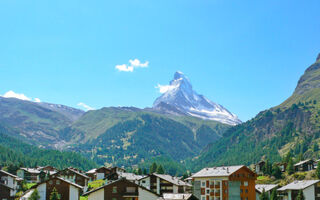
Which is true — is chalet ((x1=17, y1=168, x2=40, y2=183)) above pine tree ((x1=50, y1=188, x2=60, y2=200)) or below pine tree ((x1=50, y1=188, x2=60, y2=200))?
above

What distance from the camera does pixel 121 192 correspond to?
91.8 meters

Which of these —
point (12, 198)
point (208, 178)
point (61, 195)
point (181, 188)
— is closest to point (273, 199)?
point (208, 178)

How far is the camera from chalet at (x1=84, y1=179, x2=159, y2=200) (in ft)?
298

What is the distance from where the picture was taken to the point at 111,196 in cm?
9075

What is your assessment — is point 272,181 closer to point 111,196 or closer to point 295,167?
point 295,167

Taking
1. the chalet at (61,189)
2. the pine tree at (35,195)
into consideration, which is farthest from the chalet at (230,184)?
the pine tree at (35,195)

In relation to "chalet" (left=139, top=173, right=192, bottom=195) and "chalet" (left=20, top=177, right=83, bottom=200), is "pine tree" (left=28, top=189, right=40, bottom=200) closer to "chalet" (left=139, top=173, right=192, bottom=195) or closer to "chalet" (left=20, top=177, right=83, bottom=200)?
"chalet" (left=20, top=177, right=83, bottom=200)

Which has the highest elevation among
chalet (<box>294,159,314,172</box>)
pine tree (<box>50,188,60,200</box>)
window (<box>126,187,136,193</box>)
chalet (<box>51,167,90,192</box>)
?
chalet (<box>294,159,314,172</box>)

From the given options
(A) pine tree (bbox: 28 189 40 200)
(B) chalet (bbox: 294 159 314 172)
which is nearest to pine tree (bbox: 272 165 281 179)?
(B) chalet (bbox: 294 159 314 172)

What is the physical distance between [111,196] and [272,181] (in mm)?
114005

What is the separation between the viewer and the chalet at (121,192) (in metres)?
90.7

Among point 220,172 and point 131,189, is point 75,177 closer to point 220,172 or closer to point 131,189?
point 220,172

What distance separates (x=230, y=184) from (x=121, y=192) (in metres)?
39.8

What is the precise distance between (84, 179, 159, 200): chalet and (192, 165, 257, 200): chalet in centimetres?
3349
